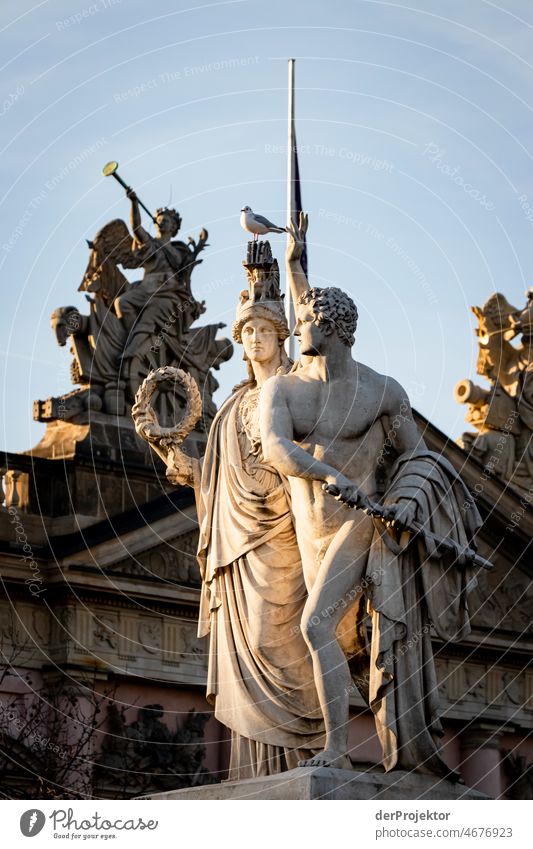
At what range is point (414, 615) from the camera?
42.0ft

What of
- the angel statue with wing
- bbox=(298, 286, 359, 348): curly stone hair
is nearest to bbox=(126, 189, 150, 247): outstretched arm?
the angel statue with wing

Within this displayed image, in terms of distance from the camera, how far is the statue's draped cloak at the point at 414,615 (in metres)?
12.7

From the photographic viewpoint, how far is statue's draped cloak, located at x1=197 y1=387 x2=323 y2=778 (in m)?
13.3

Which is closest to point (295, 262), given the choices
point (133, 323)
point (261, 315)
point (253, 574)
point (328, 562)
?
point (261, 315)

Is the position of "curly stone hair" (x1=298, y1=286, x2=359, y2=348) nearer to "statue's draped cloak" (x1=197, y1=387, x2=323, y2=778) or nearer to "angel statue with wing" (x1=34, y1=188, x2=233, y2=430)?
"statue's draped cloak" (x1=197, y1=387, x2=323, y2=778)

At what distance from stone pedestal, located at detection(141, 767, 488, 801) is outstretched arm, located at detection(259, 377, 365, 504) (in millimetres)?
1353

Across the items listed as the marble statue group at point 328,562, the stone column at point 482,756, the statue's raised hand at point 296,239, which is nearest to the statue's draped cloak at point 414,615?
the marble statue group at point 328,562

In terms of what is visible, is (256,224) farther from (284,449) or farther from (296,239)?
(284,449)

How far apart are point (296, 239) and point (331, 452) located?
134 centimetres

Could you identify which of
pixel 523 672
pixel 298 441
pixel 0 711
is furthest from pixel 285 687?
pixel 523 672

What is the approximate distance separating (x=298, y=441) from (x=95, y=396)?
25472 mm

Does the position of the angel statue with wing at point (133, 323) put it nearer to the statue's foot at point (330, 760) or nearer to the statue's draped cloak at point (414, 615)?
the statue's draped cloak at point (414, 615)

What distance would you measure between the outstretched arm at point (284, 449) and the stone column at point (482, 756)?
30594 millimetres

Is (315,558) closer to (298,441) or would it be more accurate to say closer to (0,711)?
(298,441)
